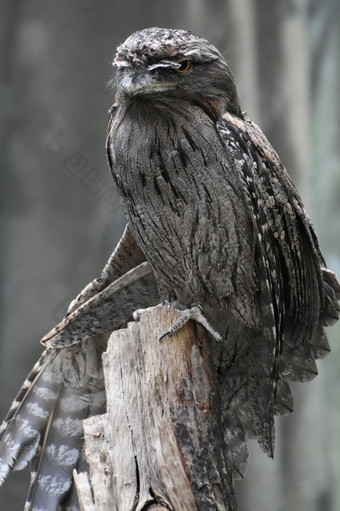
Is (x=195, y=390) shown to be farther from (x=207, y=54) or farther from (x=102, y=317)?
(x=207, y=54)

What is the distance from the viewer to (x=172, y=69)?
6.28 feet

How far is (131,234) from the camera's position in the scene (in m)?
2.40

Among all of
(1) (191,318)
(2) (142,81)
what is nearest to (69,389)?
(1) (191,318)

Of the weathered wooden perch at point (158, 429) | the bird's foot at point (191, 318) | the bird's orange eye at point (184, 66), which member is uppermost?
the bird's orange eye at point (184, 66)

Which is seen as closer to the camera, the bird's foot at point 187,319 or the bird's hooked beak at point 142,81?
the bird's hooked beak at point 142,81

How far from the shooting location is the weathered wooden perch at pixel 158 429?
1779 millimetres

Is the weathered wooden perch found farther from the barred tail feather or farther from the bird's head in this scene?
the bird's head

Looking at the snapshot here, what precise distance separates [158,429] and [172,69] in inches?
38.3

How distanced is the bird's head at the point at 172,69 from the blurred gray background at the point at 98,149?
1240 mm

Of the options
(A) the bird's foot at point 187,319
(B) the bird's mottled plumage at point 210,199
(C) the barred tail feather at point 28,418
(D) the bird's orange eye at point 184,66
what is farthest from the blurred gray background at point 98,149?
(D) the bird's orange eye at point 184,66

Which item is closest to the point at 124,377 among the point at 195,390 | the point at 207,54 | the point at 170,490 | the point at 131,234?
the point at 195,390

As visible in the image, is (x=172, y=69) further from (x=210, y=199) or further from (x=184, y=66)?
(x=210, y=199)

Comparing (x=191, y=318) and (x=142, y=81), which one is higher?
(x=142, y=81)

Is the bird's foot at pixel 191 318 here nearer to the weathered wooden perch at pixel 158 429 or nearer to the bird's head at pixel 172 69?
the weathered wooden perch at pixel 158 429
